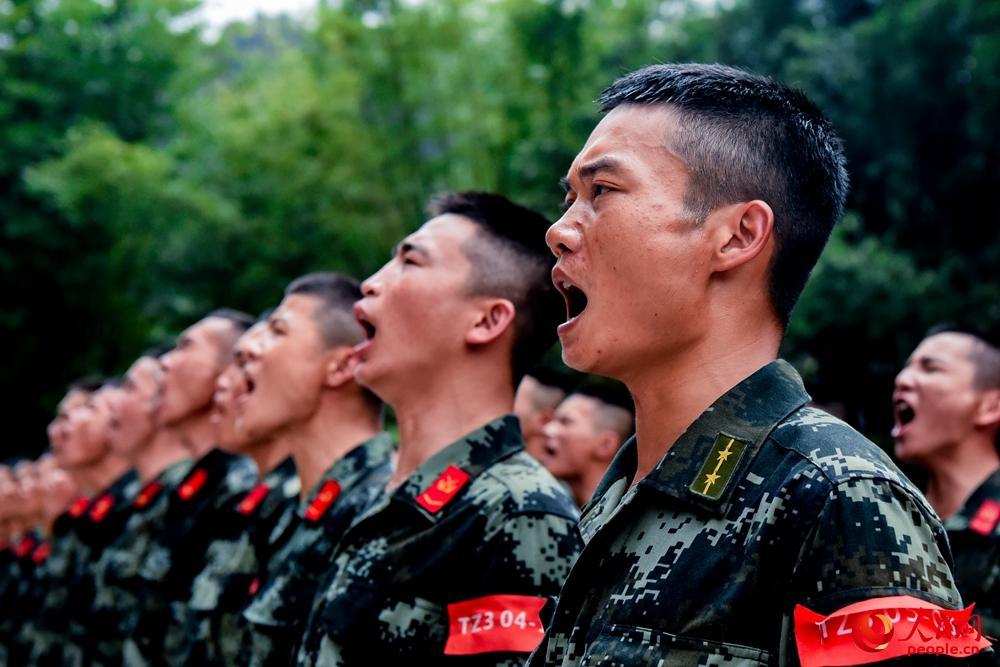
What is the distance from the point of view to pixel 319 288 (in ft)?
15.7

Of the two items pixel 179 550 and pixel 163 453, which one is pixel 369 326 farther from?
pixel 163 453

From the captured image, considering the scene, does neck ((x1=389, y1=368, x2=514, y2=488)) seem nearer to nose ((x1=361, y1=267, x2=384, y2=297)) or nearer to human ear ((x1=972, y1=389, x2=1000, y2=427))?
nose ((x1=361, y1=267, x2=384, y2=297))

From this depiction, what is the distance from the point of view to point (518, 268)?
3.52 m

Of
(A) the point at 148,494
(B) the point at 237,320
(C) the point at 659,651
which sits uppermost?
(B) the point at 237,320

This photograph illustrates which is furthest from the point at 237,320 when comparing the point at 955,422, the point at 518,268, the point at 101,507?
the point at 955,422

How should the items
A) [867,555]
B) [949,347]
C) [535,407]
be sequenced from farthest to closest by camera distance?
[535,407] < [949,347] < [867,555]

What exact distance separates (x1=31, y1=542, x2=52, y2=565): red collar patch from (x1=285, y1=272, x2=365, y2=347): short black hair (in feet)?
16.5

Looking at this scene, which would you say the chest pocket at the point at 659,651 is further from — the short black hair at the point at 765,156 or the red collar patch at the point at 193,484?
the red collar patch at the point at 193,484

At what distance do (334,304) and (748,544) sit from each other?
329 centimetres

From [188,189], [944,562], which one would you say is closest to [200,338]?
[944,562]

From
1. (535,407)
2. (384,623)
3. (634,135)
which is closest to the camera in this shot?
(634,135)

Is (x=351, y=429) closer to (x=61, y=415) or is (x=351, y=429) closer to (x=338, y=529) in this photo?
(x=338, y=529)

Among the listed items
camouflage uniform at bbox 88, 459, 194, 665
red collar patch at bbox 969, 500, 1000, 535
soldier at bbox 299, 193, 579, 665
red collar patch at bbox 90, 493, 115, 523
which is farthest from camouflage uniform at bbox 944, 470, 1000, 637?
red collar patch at bbox 90, 493, 115, 523

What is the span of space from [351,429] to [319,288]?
0.67 meters
